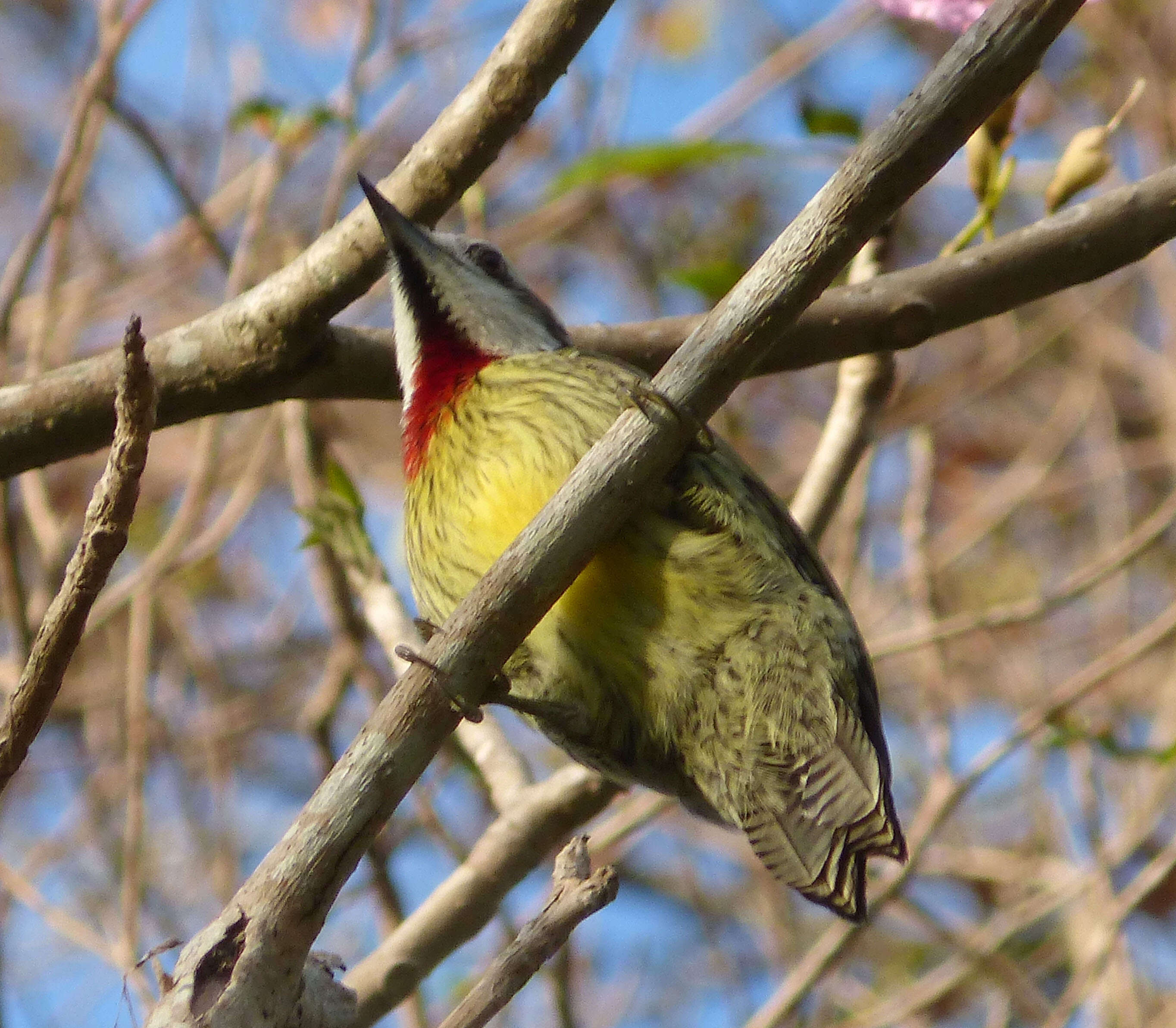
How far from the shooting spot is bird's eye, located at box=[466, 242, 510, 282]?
3.27m

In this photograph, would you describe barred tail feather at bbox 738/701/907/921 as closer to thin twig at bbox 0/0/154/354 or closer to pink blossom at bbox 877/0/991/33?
pink blossom at bbox 877/0/991/33

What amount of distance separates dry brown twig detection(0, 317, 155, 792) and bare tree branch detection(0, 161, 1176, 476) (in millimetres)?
756

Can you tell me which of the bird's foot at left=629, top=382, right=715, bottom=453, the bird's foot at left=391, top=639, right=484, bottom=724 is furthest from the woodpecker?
the bird's foot at left=391, top=639, right=484, bottom=724

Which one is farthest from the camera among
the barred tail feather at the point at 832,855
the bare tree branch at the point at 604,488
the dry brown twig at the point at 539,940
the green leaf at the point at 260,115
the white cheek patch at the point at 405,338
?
the green leaf at the point at 260,115

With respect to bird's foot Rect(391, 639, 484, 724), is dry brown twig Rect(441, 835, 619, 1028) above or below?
below

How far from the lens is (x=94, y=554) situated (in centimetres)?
174

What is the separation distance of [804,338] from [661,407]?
2.39 ft

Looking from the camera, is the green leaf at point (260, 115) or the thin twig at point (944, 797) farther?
the green leaf at point (260, 115)

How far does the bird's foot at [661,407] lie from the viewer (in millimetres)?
1958

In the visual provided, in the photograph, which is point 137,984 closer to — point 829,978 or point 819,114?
point 829,978

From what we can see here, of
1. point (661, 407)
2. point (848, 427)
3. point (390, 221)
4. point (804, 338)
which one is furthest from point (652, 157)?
point (661, 407)

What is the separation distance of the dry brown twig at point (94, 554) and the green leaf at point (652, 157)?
186 cm

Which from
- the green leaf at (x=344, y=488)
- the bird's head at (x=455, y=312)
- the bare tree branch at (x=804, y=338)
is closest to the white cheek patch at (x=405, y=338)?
the bird's head at (x=455, y=312)

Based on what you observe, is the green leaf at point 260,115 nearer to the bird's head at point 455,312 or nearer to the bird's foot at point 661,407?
the bird's head at point 455,312
